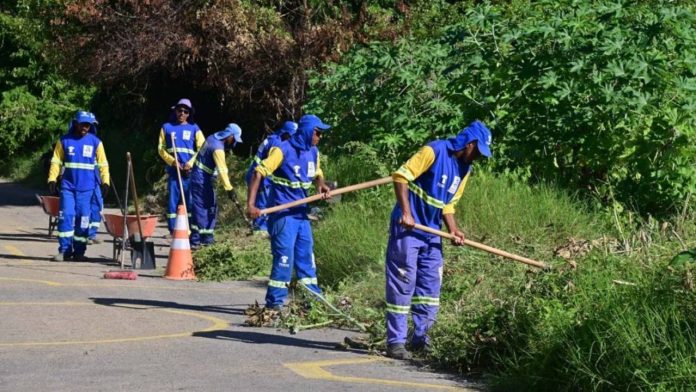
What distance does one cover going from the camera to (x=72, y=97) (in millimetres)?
37531

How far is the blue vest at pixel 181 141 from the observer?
19.2 metres

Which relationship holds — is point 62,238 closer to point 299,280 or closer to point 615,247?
point 299,280

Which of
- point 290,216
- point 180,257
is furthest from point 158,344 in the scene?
point 180,257

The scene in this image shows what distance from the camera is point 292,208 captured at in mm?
12656

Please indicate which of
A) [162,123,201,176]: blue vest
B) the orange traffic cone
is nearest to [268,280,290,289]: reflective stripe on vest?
the orange traffic cone

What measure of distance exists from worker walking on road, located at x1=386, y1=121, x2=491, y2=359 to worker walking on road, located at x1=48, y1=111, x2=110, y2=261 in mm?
8153

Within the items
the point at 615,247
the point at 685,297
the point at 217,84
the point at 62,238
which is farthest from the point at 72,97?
the point at 685,297

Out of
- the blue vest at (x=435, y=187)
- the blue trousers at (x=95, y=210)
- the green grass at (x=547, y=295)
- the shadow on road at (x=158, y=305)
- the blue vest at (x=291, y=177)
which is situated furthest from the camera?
the blue trousers at (x=95, y=210)

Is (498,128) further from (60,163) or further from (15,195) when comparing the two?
(15,195)

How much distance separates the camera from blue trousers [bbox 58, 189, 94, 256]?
58.7 ft

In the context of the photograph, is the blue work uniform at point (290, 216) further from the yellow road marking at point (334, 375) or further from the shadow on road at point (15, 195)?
the shadow on road at point (15, 195)

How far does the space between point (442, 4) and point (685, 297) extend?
761 inches

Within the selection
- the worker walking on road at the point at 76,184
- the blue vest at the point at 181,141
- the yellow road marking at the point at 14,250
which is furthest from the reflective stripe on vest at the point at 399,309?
the yellow road marking at the point at 14,250

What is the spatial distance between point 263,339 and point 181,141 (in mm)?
8122
